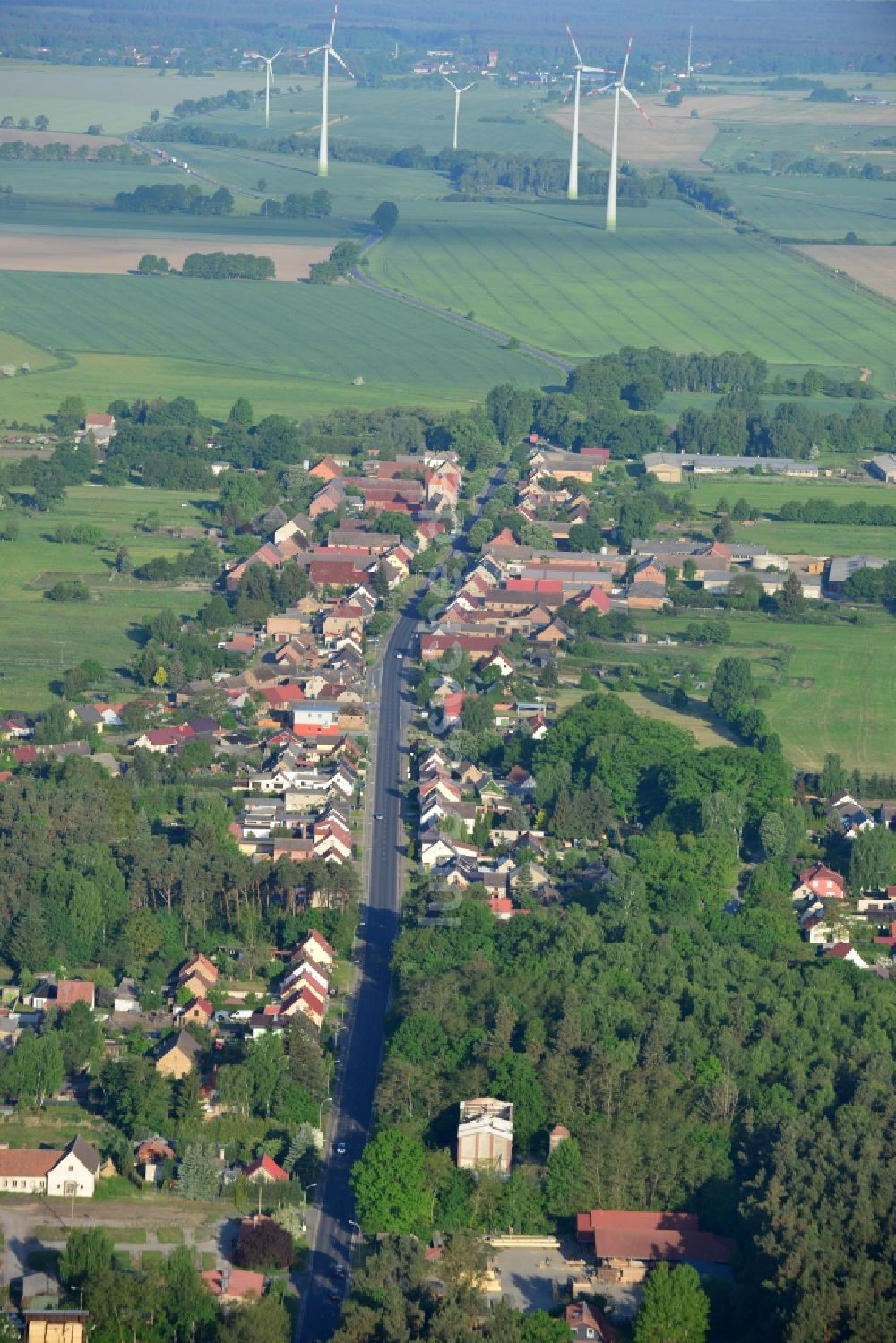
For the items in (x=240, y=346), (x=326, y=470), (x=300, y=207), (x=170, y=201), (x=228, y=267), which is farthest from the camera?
(x=170, y=201)

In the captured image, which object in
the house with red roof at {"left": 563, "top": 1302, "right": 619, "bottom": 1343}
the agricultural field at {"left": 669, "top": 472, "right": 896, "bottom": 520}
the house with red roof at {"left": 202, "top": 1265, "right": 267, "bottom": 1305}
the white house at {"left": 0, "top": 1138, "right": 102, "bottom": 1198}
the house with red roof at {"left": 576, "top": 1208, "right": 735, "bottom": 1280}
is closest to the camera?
the house with red roof at {"left": 563, "top": 1302, "right": 619, "bottom": 1343}

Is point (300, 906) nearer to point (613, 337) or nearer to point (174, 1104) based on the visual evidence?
point (174, 1104)

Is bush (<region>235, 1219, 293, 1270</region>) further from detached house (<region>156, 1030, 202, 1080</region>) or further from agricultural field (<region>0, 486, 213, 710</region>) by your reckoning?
agricultural field (<region>0, 486, 213, 710</region>)

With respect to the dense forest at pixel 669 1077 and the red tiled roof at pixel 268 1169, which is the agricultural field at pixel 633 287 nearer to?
the dense forest at pixel 669 1077

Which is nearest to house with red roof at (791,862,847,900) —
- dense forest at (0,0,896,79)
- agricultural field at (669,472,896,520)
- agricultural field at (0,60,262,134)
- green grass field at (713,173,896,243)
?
agricultural field at (669,472,896,520)

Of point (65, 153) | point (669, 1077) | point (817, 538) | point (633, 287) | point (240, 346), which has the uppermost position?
point (65, 153)

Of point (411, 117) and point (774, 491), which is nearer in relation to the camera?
point (774, 491)

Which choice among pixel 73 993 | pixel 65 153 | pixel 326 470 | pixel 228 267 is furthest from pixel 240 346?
pixel 73 993

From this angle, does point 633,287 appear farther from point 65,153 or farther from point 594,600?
point 594,600
